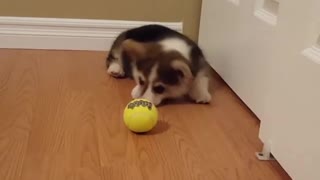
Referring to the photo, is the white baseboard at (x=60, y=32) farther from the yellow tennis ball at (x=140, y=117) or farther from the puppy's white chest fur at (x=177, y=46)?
the yellow tennis ball at (x=140, y=117)

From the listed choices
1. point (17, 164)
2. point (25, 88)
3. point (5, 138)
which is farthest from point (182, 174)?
point (25, 88)

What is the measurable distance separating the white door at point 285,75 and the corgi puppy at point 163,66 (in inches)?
6.3

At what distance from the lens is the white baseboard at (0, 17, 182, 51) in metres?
2.25

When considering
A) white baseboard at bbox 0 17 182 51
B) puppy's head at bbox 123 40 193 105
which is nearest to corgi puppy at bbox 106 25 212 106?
puppy's head at bbox 123 40 193 105

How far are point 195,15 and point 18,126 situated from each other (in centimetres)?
115

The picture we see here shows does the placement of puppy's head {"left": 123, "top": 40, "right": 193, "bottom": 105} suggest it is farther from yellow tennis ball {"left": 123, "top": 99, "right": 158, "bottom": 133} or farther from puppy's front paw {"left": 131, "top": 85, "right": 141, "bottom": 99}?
yellow tennis ball {"left": 123, "top": 99, "right": 158, "bottom": 133}

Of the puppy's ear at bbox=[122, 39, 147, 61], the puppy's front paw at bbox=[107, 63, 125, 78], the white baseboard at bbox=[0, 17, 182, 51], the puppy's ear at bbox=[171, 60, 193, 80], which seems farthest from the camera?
the white baseboard at bbox=[0, 17, 182, 51]

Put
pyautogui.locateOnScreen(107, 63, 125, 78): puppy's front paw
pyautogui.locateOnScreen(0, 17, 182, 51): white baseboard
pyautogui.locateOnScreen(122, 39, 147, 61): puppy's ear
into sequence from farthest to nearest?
pyautogui.locateOnScreen(0, 17, 182, 51): white baseboard
pyautogui.locateOnScreen(107, 63, 125, 78): puppy's front paw
pyautogui.locateOnScreen(122, 39, 147, 61): puppy's ear

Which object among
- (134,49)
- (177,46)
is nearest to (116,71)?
(134,49)

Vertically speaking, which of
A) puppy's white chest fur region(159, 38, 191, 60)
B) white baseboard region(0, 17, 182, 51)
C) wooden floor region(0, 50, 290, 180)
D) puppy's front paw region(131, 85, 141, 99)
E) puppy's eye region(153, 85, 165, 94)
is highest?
puppy's white chest fur region(159, 38, 191, 60)

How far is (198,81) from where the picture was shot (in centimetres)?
177

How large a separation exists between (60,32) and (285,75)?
4.52 ft

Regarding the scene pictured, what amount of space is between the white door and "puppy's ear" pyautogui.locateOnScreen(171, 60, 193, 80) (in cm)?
20

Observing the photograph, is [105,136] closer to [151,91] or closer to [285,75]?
[151,91]
